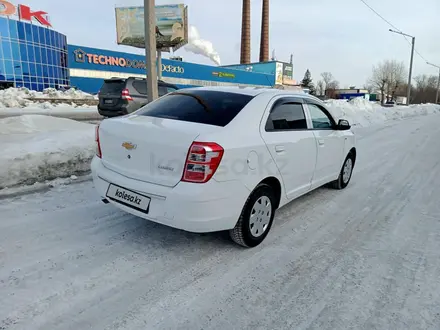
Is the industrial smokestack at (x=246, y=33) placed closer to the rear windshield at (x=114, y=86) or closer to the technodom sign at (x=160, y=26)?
the technodom sign at (x=160, y=26)

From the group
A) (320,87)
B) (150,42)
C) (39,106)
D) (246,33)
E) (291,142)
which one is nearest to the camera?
(291,142)

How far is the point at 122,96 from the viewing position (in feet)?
35.5

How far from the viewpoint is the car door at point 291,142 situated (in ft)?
11.0

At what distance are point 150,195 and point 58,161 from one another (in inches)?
123

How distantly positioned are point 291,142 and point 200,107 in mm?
1092

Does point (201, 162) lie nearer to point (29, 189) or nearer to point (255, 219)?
point (255, 219)

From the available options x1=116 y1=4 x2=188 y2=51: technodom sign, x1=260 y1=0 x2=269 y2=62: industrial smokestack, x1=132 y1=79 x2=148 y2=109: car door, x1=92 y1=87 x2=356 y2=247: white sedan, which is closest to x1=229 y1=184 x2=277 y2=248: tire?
x1=92 y1=87 x2=356 y2=247: white sedan

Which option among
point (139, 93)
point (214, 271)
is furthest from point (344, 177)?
point (139, 93)

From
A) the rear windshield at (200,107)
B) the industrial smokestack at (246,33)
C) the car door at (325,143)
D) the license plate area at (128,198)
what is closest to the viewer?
the license plate area at (128,198)

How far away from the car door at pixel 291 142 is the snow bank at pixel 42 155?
367cm

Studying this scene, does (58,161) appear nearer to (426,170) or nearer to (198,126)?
(198,126)

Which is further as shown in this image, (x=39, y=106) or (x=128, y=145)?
(x=39, y=106)

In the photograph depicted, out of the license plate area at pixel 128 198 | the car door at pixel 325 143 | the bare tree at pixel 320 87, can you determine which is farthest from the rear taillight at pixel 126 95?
the bare tree at pixel 320 87

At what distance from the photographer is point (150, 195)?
9.36 feet
